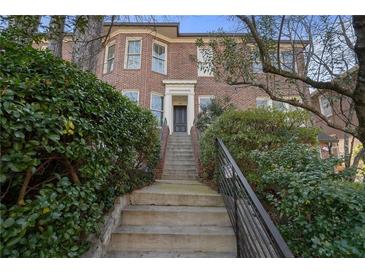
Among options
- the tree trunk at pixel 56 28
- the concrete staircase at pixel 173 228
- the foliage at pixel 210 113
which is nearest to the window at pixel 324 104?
the foliage at pixel 210 113

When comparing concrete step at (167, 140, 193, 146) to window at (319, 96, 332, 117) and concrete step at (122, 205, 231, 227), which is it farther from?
concrete step at (122, 205, 231, 227)

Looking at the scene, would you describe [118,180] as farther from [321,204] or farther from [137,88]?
[137,88]

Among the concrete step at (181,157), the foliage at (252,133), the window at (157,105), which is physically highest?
the window at (157,105)

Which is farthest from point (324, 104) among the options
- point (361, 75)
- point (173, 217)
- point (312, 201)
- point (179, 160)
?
point (173, 217)

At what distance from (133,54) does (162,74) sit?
1.62m

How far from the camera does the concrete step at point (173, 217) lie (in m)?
2.58

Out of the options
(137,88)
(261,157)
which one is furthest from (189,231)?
(137,88)

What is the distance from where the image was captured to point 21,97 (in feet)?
4.47

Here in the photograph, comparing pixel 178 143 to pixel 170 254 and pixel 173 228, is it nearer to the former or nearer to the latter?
pixel 173 228

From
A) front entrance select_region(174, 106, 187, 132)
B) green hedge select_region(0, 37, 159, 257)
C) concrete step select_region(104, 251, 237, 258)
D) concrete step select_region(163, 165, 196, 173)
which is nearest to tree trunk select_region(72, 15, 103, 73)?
green hedge select_region(0, 37, 159, 257)

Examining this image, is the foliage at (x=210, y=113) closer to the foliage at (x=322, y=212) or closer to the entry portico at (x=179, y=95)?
the entry portico at (x=179, y=95)

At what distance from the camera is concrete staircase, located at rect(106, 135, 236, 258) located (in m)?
2.22
